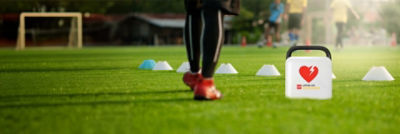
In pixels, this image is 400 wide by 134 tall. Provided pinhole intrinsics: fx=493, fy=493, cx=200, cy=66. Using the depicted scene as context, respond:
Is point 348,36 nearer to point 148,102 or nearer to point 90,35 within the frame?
point 90,35

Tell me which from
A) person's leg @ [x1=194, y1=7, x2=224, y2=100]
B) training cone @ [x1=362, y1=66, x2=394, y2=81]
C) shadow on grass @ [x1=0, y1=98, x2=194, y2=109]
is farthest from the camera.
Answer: training cone @ [x1=362, y1=66, x2=394, y2=81]

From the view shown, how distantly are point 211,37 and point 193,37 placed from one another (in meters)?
0.44

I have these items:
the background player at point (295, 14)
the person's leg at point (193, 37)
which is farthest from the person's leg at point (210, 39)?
the background player at point (295, 14)

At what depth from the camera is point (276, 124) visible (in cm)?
228

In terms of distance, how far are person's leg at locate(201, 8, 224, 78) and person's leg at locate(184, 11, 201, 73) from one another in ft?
1.08

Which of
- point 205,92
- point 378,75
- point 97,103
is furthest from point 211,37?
point 378,75

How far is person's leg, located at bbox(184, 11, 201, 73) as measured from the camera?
3.73m

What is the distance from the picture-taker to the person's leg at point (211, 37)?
3346 millimetres

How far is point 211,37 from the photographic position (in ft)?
11.0

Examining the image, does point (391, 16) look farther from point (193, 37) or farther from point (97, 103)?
point (97, 103)

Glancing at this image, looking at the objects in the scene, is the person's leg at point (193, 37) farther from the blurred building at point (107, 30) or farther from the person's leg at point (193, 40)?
the blurred building at point (107, 30)

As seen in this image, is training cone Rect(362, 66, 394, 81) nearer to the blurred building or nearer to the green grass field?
the green grass field

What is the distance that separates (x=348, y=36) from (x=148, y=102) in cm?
3476

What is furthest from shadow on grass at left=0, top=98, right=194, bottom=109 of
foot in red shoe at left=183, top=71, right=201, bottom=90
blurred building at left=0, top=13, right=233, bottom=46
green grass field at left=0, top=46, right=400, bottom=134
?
blurred building at left=0, top=13, right=233, bottom=46
